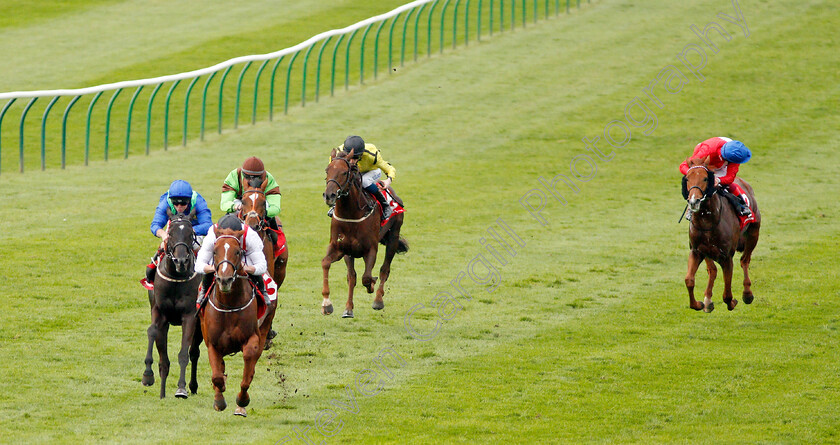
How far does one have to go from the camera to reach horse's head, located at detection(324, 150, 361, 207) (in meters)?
11.8

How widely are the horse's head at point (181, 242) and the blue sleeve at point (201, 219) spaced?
1.45ft

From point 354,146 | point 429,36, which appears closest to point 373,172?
point 354,146

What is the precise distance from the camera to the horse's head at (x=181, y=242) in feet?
31.4

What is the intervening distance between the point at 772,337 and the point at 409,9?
59.6ft

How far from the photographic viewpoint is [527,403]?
10.4 m

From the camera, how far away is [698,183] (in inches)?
486

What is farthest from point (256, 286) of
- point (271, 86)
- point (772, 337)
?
point (271, 86)

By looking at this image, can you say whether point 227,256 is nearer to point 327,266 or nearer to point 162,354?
point 162,354

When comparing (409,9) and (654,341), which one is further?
(409,9)

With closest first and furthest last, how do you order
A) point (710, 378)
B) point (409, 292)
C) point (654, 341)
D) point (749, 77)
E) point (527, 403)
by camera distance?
point (527, 403), point (710, 378), point (654, 341), point (409, 292), point (749, 77)

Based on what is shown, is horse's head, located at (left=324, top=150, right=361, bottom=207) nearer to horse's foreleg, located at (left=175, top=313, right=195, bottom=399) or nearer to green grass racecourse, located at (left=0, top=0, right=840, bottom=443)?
green grass racecourse, located at (left=0, top=0, right=840, bottom=443)

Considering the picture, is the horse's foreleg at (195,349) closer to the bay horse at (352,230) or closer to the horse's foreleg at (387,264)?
the bay horse at (352,230)

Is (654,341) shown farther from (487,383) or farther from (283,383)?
(283,383)

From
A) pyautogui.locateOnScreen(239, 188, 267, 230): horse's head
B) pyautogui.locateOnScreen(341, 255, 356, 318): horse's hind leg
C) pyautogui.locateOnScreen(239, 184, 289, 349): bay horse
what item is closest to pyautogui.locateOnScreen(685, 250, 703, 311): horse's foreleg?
pyautogui.locateOnScreen(341, 255, 356, 318): horse's hind leg
